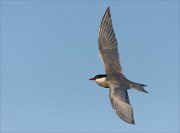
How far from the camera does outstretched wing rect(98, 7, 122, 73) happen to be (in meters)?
18.8

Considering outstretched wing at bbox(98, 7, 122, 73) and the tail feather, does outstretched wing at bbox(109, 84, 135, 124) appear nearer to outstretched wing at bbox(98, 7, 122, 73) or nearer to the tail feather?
the tail feather

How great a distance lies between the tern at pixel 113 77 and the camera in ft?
51.0

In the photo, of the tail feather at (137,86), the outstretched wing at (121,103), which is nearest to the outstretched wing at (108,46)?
the tail feather at (137,86)

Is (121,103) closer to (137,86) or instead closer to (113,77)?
(137,86)

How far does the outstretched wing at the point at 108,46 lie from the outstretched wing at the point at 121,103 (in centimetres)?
187

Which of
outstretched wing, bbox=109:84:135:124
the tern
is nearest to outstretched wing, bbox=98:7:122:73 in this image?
the tern

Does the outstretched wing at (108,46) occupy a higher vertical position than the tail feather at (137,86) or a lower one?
higher

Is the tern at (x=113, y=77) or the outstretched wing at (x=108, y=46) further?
the outstretched wing at (x=108, y=46)

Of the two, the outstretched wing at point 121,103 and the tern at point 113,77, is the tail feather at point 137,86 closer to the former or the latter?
the tern at point 113,77

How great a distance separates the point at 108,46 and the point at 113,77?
1.89 m

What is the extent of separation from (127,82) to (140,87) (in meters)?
0.61

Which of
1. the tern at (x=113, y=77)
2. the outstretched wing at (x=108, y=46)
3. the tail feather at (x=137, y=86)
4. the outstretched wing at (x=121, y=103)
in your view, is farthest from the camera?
the outstretched wing at (x=108, y=46)

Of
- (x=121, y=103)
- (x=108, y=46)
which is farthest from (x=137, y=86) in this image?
(x=108, y=46)

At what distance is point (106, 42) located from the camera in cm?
1930
